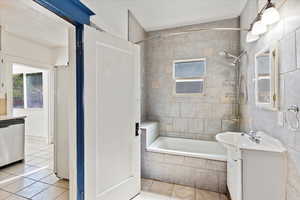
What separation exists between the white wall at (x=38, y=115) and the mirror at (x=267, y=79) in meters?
4.74

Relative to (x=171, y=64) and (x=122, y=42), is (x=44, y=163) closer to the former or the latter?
(x=122, y=42)

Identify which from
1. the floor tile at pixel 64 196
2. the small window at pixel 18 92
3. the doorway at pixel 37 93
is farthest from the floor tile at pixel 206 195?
the small window at pixel 18 92

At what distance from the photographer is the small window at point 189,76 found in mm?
3055

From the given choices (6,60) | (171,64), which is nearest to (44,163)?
(6,60)

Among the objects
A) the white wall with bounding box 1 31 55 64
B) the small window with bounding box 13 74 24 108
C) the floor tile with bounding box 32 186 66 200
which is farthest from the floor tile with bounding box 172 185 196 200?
the small window with bounding box 13 74 24 108

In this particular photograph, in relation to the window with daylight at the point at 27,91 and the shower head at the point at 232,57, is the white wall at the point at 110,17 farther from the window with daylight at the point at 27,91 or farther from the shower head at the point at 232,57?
the window with daylight at the point at 27,91

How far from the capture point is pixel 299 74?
1106mm

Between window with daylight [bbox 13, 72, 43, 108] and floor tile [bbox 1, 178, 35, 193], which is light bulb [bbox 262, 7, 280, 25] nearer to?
floor tile [bbox 1, 178, 35, 193]

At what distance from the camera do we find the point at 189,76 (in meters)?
3.13

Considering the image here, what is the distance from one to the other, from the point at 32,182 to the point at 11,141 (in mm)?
1057

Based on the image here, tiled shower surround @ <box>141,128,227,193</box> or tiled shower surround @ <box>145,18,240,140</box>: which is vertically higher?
tiled shower surround @ <box>145,18,240,140</box>

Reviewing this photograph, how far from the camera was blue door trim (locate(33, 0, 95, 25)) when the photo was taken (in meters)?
1.18

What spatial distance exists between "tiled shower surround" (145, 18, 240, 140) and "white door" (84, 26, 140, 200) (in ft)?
4.19

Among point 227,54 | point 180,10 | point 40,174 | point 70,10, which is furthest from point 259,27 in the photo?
point 40,174
